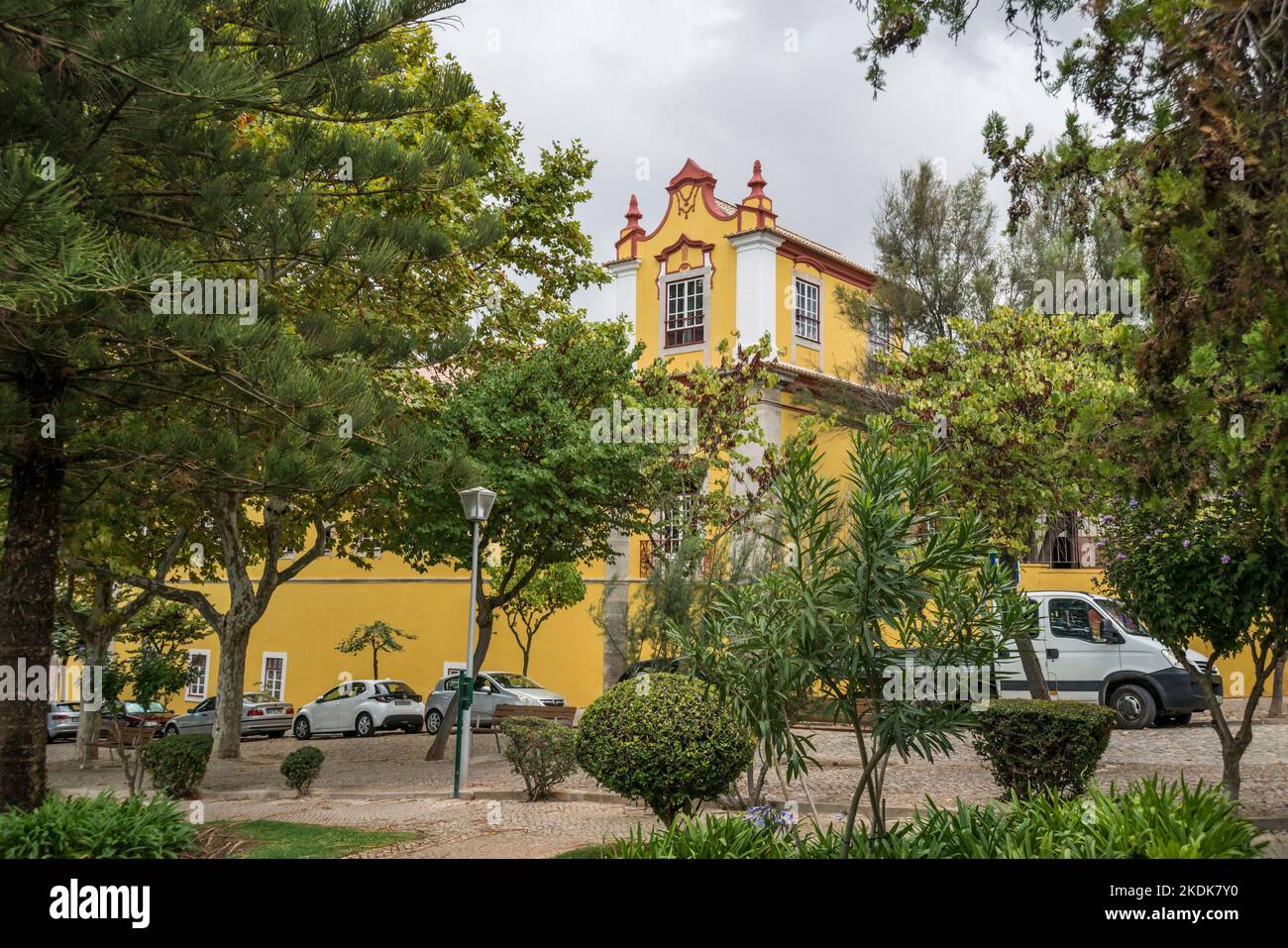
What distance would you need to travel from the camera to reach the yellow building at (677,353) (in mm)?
26781

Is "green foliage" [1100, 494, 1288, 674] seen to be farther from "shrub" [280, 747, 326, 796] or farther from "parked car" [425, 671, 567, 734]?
"parked car" [425, 671, 567, 734]

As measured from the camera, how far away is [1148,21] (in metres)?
6.95

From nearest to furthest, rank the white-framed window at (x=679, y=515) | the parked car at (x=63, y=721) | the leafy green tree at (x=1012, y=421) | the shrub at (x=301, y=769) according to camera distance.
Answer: the shrub at (x=301, y=769) → the leafy green tree at (x=1012, y=421) → the white-framed window at (x=679, y=515) → the parked car at (x=63, y=721)

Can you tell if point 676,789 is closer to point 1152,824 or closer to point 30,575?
point 1152,824

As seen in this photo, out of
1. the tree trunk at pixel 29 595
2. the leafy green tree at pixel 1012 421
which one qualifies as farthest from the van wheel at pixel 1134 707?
the tree trunk at pixel 29 595

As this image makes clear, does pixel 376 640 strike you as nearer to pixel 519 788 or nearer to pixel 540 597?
pixel 540 597

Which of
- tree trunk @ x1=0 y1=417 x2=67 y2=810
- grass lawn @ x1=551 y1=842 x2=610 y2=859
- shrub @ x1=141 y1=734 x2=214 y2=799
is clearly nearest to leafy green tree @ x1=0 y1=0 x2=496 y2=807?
tree trunk @ x1=0 y1=417 x2=67 y2=810

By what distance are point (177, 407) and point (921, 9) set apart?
10.2 metres

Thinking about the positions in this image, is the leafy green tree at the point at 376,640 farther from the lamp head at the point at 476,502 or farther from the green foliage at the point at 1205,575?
the green foliage at the point at 1205,575

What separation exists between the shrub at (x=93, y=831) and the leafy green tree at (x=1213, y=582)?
8.38 m

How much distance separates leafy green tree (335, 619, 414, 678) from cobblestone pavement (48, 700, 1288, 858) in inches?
348

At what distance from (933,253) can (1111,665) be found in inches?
400

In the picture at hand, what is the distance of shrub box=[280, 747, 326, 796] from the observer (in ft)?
46.2
